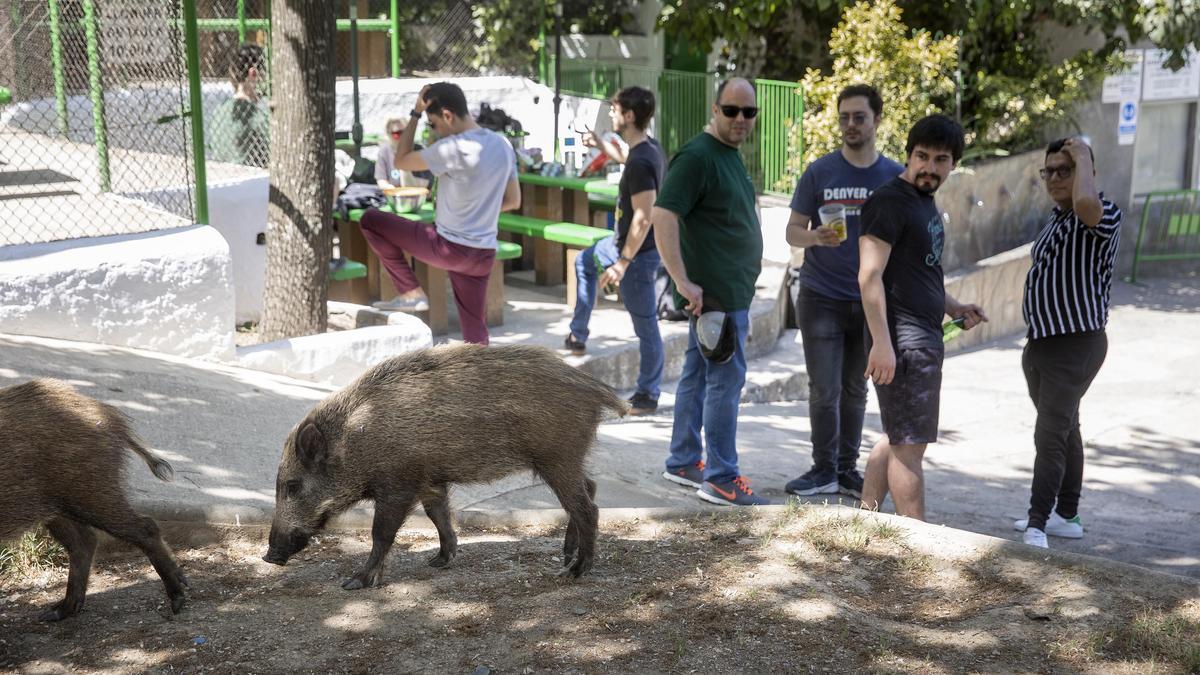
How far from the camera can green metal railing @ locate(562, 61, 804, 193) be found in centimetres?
1325

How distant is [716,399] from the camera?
607 centimetres

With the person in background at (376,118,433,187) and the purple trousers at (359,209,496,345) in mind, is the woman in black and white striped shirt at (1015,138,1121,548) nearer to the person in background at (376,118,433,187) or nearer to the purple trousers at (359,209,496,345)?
the purple trousers at (359,209,496,345)

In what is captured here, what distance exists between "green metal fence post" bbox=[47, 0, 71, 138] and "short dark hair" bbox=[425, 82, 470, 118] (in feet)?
8.38

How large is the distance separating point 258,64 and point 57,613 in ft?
25.1

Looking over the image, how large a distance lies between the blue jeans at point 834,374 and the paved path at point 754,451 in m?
0.39

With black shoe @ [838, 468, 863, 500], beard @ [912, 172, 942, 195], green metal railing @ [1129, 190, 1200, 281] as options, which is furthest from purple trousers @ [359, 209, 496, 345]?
green metal railing @ [1129, 190, 1200, 281]

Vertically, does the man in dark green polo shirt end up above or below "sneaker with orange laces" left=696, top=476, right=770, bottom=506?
above

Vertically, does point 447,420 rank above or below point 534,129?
below

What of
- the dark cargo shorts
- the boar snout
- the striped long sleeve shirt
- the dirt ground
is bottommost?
the dirt ground

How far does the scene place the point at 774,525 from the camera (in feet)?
17.4

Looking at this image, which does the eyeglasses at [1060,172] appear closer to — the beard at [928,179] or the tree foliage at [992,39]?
the beard at [928,179]

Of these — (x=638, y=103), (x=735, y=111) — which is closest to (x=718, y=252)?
(x=735, y=111)

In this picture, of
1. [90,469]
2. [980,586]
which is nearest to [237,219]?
[90,469]

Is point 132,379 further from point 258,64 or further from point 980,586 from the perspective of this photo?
point 258,64
